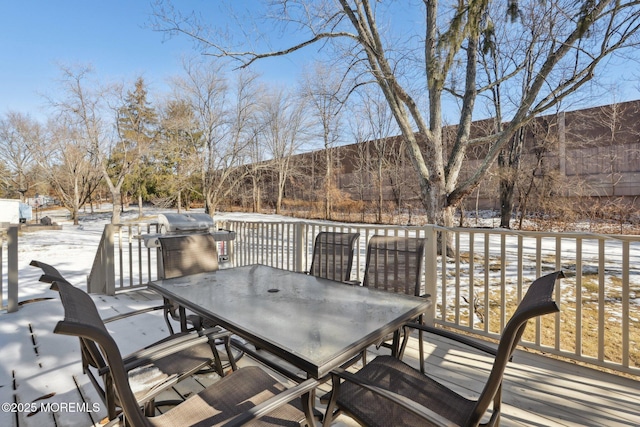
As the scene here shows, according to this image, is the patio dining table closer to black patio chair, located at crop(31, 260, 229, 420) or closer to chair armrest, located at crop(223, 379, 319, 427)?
chair armrest, located at crop(223, 379, 319, 427)

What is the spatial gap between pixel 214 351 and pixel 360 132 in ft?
58.7

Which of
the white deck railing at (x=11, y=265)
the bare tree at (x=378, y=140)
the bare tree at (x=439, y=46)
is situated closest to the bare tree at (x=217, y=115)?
the bare tree at (x=378, y=140)

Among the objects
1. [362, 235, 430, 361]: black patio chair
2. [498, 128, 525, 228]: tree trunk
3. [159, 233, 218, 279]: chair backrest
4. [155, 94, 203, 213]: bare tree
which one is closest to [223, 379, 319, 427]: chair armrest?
[362, 235, 430, 361]: black patio chair

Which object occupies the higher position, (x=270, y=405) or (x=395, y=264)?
(x=395, y=264)

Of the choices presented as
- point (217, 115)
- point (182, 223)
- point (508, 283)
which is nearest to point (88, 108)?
point (217, 115)

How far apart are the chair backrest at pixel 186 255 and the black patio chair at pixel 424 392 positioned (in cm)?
188

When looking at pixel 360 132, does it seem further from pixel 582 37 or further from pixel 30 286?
pixel 30 286

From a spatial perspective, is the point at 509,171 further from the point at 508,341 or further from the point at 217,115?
the point at 508,341

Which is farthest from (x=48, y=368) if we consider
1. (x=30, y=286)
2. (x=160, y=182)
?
(x=160, y=182)

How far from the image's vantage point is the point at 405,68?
6.95 metres

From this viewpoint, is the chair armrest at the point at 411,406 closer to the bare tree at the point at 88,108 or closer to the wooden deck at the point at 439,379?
the wooden deck at the point at 439,379

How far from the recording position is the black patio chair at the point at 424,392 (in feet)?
3.44

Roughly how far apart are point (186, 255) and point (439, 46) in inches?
218

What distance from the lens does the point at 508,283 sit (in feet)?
18.6
